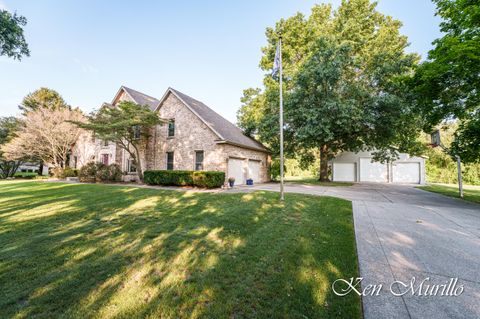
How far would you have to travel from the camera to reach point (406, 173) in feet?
70.5

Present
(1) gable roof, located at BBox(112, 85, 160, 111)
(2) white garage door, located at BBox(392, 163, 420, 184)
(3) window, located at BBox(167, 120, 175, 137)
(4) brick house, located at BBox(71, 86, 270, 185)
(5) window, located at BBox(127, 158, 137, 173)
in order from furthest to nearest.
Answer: (2) white garage door, located at BBox(392, 163, 420, 184)
(1) gable roof, located at BBox(112, 85, 160, 111)
(5) window, located at BBox(127, 158, 137, 173)
(3) window, located at BBox(167, 120, 175, 137)
(4) brick house, located at BBox(71, 86, 270, 185)

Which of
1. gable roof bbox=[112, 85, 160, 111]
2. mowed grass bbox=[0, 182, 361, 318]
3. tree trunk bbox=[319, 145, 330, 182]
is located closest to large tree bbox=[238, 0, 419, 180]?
tree trunk bbox=[319, 145, 330, 182]

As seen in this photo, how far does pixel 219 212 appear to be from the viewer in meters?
6.51

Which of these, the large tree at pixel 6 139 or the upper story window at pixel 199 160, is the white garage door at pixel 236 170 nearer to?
the upper story window at pixel 199 160

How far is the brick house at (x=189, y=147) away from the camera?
13.9 metres

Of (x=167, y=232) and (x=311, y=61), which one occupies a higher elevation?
(x=311, y=61)

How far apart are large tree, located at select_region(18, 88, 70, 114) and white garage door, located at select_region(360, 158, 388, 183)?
4199 centimetres

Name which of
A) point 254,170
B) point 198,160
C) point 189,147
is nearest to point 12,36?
point 189,147

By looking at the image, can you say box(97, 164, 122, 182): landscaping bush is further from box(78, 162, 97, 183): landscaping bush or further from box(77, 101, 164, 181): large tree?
box(77, 101, 164, 181): large tree

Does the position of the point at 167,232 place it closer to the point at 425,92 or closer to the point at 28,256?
the point at 28,256

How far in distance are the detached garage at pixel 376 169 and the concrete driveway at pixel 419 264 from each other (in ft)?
59.5

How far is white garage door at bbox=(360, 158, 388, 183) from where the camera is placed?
22.1 metres

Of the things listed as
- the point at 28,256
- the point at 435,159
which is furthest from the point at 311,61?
the point at 435,159

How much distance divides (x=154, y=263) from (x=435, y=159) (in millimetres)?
33779
